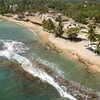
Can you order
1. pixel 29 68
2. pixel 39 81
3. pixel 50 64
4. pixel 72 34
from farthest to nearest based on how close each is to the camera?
pixel 72 34 < pixel 50 64 < pixel 29 68 < pixel 39 81

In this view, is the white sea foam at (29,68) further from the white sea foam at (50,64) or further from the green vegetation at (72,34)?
the green vegetation at (72,34)

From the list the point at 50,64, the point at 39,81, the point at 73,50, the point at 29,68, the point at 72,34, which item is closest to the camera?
the point at 39,81

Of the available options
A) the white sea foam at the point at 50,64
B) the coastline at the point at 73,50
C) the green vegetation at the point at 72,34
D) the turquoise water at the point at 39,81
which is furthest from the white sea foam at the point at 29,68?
the green vegetation at the point at 72,34

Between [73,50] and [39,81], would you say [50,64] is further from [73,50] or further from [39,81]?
[73,50]

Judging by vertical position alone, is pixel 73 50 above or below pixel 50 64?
below

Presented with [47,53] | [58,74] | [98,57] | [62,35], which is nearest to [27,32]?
[62,35]

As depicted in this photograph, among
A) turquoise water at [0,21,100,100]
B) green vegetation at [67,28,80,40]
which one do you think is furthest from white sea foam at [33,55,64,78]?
green vegetation at [67,28,80,40]

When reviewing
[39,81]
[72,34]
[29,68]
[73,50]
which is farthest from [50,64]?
[72,34]
